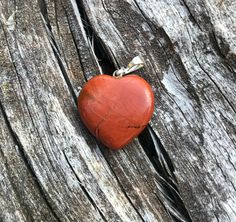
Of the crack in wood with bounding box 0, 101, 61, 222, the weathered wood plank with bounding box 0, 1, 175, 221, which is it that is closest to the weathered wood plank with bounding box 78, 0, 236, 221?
the weathered wood plank with bounding box 0, 1, 175, 221

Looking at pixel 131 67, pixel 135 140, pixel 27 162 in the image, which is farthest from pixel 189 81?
pixel 27 162

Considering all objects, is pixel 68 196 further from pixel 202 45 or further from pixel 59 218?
pixel 202 45

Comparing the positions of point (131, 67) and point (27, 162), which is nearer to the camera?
point (27, 162)

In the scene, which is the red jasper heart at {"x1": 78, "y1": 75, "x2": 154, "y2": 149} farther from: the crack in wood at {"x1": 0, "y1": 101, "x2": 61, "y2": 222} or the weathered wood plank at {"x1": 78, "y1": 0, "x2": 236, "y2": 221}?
the crack in wood at {"x1": 0, "y1": 101, "x2": 61, "y2": 222}

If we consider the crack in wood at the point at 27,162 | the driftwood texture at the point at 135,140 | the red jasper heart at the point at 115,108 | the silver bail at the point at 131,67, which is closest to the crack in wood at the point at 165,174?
the driftwood texture at the point at 135,140

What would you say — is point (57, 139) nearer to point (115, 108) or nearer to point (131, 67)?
point (115, 108)

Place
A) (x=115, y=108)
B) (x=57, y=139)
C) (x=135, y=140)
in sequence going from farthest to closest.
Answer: (x=135, y=140), (x=57, y=139), (x=115, y=108)
